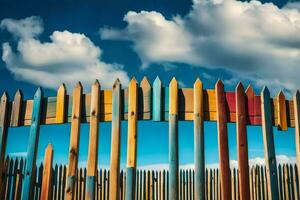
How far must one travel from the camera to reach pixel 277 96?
4617 mm

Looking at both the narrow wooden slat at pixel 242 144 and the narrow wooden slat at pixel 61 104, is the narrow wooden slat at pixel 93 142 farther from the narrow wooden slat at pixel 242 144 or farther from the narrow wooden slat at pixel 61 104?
the narrow wooden slat at pixel 242 144

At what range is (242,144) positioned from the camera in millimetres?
4312

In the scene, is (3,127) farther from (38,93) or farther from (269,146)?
(269,146)

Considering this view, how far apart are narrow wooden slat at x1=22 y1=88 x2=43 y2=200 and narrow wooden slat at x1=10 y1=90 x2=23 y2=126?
24 centimetres

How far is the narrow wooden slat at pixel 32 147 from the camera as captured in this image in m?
4.53

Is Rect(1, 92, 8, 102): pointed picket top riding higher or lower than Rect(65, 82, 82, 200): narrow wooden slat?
higher

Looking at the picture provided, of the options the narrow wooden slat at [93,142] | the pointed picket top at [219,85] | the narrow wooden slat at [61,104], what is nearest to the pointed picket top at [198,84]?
the pointed picket top at [219,85]

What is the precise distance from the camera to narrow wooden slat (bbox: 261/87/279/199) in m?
4.30

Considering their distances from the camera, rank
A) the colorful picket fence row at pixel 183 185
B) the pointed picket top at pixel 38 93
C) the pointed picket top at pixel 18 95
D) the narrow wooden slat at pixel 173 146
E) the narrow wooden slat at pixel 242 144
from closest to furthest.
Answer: the narrow wooden slat at pixel 173 146, the narrow wooden slat at pixel 242 144, the pointed picket top at pixel 38 93, the pointed picket top at pixel 18 95, the colorful picket fence row at pixel 183 185

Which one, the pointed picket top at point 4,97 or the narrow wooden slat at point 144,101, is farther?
the pointed picket top at point 4,97

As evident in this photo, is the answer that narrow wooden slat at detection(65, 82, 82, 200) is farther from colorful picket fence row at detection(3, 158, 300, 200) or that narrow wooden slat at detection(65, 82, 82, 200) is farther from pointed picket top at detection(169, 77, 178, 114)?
colorful picket fence row at detection(3, 158, 300, 200)

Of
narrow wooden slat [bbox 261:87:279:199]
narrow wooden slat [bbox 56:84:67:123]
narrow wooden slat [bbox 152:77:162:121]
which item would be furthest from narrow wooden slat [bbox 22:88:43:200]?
narrow wooden slat [bbox 261:87:279:199]

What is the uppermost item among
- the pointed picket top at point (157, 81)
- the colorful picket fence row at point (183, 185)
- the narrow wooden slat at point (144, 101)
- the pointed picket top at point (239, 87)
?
the pointed picket top at point (157, 81)

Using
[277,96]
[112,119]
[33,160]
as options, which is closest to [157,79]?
[112,119]
